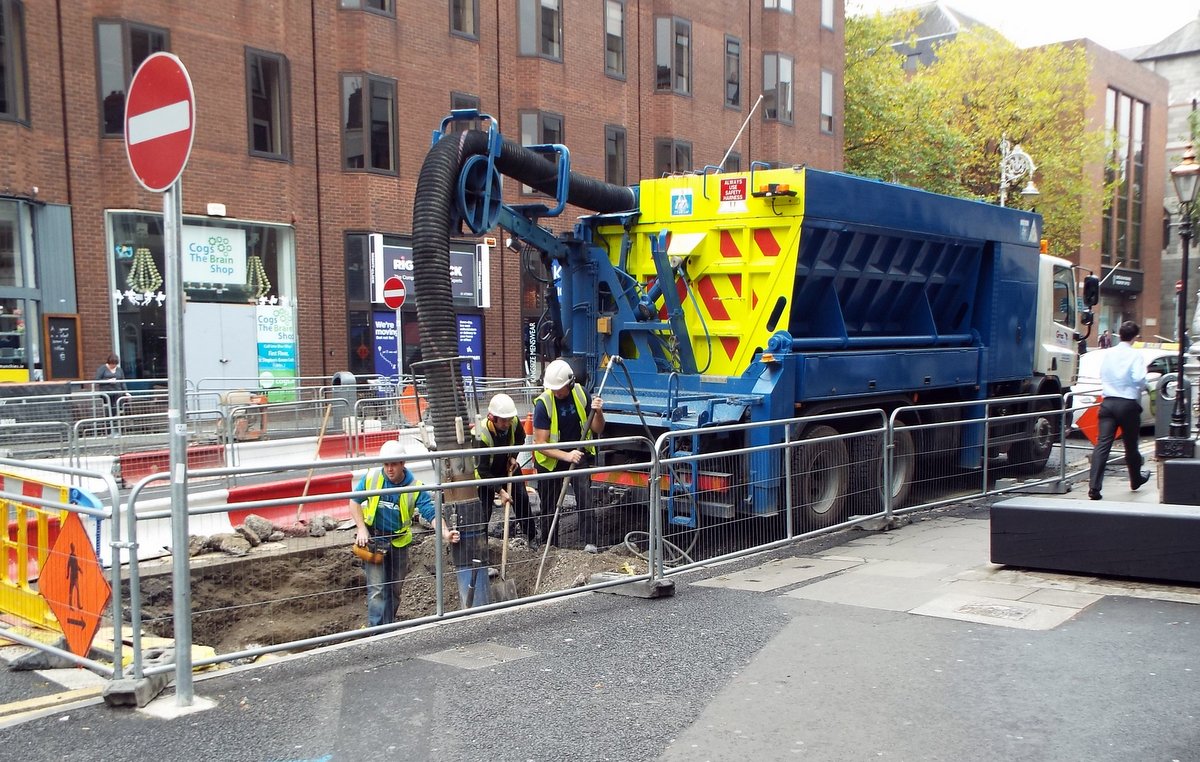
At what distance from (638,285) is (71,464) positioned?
22.6ft

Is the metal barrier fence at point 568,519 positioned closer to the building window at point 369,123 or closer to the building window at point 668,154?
the building window at point 369,123

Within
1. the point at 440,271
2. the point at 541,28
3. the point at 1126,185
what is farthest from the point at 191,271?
the point at 1126,185

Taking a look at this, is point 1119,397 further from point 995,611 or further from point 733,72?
point 733,72

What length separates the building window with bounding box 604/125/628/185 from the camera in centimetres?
2742

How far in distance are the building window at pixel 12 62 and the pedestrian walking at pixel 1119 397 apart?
1700 cm

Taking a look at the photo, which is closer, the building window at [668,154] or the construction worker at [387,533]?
the construction worker at [387,533]

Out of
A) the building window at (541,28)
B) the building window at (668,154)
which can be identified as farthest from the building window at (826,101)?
the building window at (541,28)

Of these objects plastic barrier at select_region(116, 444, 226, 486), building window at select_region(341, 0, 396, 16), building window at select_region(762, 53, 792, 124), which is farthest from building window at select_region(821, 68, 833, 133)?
plastic barrier at select_region(116, 444, 226, 486)

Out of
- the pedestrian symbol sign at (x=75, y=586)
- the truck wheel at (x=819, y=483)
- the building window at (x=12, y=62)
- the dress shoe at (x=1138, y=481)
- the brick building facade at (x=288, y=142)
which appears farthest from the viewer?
the brick building facade at (x=288, y=142)

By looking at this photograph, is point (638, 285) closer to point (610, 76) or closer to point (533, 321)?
point (533, 321)

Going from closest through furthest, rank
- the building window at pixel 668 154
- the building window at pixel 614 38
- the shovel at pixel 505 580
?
the shovel at pixel 505 580 → the building window at pixel 614 38 → the building window at pixel 668 154

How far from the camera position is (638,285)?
32.2 ft

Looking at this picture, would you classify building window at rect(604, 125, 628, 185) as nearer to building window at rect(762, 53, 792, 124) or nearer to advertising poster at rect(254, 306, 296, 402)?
building window at rect(762, 53, 792, 124)

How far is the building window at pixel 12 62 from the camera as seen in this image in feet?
55.3
